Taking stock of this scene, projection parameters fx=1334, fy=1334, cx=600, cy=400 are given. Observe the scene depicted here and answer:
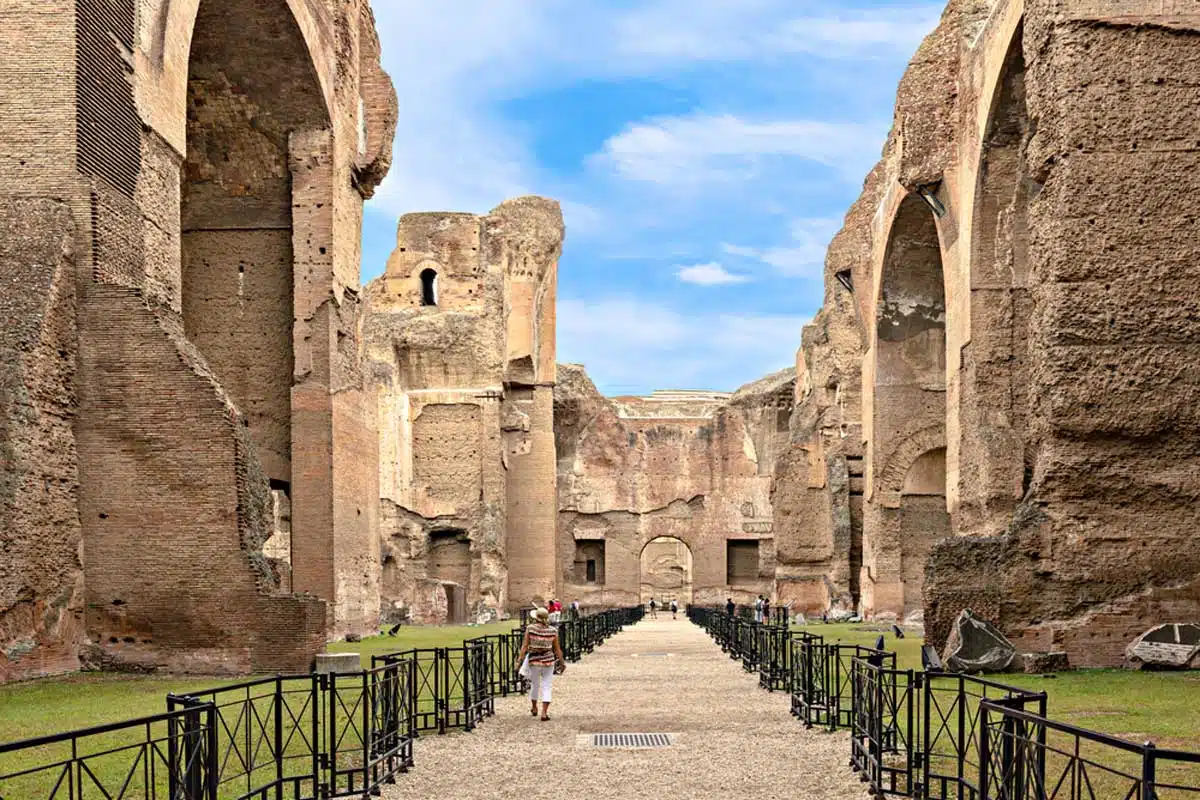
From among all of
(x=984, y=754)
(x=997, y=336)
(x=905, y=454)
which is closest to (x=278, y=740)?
(x=984, y=754)

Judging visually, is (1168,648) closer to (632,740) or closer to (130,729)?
(632,740)

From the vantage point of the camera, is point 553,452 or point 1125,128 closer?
point 1125,128

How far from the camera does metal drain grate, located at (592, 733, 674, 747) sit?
26.5 feet

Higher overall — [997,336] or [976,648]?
[997,336]

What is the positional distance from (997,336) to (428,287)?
762 inches

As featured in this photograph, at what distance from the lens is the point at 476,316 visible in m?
32.8

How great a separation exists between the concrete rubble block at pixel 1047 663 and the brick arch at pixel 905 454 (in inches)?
445

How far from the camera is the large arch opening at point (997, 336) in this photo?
16.3 m

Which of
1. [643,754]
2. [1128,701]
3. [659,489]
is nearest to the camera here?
[643,754]

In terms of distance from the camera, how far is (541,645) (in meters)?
9.74

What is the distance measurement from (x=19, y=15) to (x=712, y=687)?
8543 mm

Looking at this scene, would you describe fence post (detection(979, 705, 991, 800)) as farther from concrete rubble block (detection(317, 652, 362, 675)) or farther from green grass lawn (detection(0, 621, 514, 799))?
concrete rubble block (detection(317, 652, 362, 675))

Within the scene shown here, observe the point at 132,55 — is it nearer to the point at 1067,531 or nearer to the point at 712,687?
the point at 712,687

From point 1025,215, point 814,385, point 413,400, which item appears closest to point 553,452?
point 413,400
